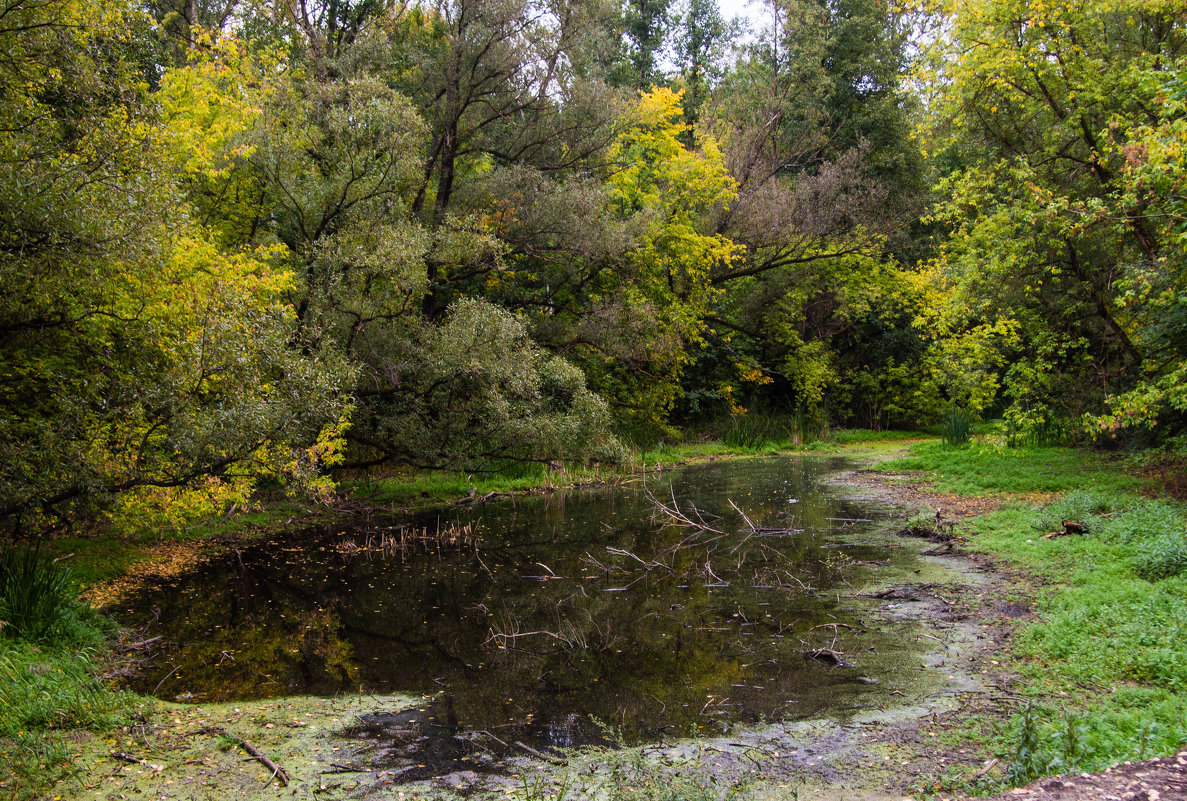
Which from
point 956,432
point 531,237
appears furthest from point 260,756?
point 956,432

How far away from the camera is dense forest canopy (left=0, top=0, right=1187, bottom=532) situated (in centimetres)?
872

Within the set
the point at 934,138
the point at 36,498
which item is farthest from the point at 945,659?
the point at 934,138

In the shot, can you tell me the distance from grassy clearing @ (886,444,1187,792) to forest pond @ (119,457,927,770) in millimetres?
1101

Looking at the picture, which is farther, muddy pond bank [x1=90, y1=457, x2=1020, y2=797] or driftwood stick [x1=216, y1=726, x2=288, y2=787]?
muddy pond bank [x1=90, y1=457, x2=1020, y2=797]

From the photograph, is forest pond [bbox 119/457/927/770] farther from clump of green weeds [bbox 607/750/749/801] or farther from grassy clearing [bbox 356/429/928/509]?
grassy clearing [bbox 356/429/928/509]

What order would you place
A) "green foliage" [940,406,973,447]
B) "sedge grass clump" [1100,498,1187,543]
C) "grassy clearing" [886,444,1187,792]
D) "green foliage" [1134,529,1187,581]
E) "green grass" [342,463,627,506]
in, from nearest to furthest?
"grassy clearing" [886,444,1187,792] → "green foliage" [1134,529,1187,581] → "sedge grass clump" [1100,498,1187,543] → "green grass" [342,463,627,506] → "green foliage" [940,406,973,447]

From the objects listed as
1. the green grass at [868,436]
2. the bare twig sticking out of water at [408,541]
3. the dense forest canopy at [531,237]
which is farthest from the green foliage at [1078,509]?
the green grass at [868,436]

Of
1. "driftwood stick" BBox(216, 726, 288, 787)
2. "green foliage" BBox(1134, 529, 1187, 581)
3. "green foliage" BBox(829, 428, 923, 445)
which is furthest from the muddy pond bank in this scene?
"green foliage" BBox(829, 428, 923, 445)

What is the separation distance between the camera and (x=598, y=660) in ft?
23.4

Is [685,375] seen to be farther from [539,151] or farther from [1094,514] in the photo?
[1094,514]

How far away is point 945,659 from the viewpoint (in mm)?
6562

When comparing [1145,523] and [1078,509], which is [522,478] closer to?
[1078,509]

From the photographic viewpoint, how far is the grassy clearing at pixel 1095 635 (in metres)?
4.39

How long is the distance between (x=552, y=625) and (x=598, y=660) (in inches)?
47.6
